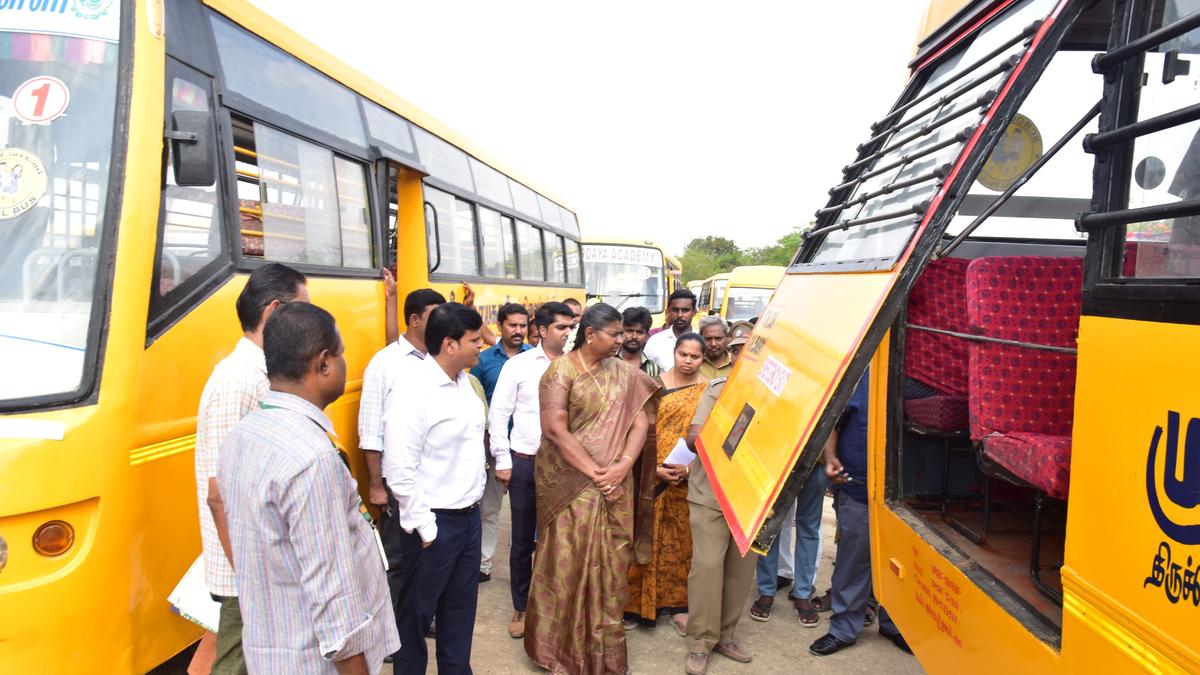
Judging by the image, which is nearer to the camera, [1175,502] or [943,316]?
[1175,502]

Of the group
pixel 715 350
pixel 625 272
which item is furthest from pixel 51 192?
pixel 625 272

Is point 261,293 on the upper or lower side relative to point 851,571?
upper

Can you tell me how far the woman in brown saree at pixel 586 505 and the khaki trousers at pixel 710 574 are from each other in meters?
0.37

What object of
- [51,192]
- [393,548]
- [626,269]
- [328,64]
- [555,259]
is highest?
[328,64]

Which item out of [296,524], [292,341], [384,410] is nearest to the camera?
[296,524]

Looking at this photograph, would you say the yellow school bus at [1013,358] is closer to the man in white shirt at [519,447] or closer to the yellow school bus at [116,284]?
the man in white shirt at [519,447]

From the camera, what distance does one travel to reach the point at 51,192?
8.59 feet

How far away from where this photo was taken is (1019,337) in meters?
2.71

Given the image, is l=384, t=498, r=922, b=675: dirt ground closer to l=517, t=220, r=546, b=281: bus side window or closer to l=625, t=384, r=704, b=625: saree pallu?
l=625, t=384, r=704, b=625: saree pallu

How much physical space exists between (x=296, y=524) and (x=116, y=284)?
1.44m

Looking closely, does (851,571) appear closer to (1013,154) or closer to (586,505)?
(586,505)

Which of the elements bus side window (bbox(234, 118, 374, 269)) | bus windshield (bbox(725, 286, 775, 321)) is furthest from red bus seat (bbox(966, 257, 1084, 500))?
bus windshield (bbox(725, 286, 775, 321))

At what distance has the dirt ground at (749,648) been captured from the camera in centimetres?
401

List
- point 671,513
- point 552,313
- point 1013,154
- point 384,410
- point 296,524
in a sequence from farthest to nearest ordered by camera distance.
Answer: point 552,313, point 671,513, point 384,410, point 1013,154, point 296,524
